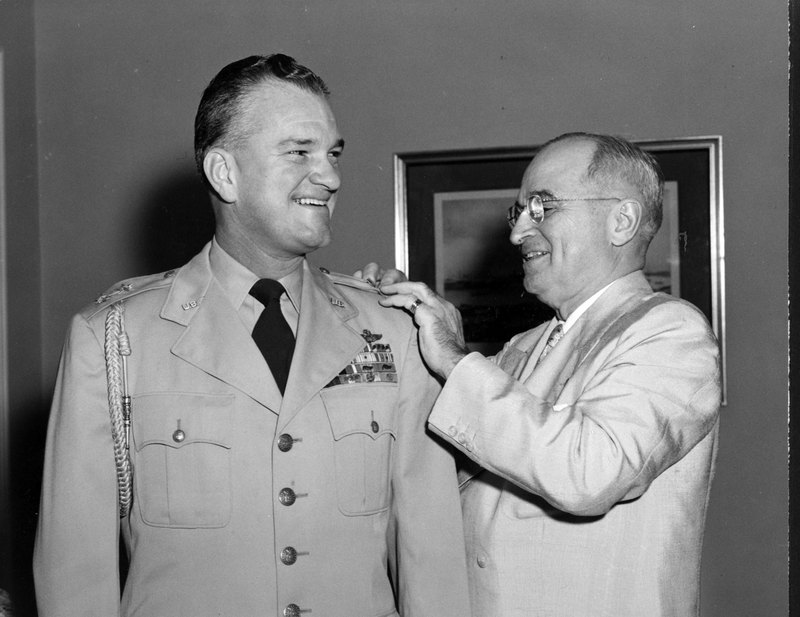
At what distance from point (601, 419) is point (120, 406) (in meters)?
0.88

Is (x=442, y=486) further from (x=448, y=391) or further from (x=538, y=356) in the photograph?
(x=538, y=356)

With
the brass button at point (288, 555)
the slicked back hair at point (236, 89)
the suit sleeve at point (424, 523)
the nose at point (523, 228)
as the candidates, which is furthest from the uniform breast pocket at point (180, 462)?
the nose at point (523, 228)

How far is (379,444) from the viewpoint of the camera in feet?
5.55

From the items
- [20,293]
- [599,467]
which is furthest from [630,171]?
[20,293]

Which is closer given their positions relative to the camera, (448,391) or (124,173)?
(448,391)

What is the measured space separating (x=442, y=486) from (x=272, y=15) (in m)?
2.11

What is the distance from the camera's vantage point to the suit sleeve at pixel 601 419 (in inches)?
65.1

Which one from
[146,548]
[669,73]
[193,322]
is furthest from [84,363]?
[669,73]

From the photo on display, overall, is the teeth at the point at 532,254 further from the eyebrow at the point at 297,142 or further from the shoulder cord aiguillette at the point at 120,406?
the shoulder cord aiguillette at the point at 120,406

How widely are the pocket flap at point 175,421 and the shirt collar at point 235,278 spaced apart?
8.8 inches

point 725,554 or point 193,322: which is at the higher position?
point 193,322

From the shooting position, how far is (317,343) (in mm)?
1688

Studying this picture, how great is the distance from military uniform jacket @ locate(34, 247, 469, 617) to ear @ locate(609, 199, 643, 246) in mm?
684
